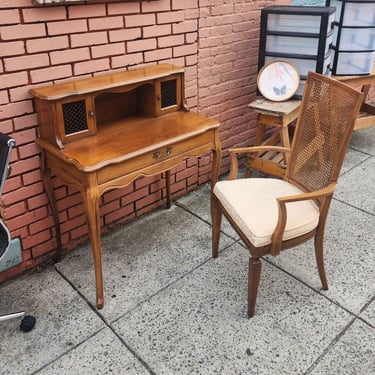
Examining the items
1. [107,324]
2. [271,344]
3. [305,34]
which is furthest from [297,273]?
[305,34]

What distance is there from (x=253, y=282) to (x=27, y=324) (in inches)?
45.4

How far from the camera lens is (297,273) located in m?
2.63

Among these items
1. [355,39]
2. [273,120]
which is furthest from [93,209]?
[355,39]

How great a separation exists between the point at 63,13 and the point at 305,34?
1.74 meters

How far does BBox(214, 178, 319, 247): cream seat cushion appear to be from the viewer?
2146mm

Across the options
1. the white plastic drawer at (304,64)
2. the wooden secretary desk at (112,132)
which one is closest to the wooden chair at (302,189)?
the wooden secretary desk at (112,132)

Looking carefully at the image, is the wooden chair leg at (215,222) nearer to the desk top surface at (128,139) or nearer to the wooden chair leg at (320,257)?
the desk top surface at (128,139)

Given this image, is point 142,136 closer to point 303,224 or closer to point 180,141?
point 180,141

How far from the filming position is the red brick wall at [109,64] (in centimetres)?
220

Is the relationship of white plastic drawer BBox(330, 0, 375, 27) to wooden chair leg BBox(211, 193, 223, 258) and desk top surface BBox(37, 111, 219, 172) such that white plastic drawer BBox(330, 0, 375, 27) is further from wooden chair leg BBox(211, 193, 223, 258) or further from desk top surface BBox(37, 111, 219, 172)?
wooden chair leg BBox(211, 193, 223, 258)

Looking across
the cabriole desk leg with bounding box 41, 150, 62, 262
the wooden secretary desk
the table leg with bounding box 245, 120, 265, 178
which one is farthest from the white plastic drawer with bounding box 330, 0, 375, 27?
the cabriole desk leg with bounding box 41, 150, 62, 262

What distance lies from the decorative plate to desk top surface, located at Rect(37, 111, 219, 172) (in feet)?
2.94

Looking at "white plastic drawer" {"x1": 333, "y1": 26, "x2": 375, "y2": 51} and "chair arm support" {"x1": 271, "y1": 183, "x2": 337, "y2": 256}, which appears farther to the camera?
"white plastic drawer" {"x1": 333, "y1": 26, "x2": 375, "y2": 51}

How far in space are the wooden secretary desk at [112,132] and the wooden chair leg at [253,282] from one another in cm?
64
